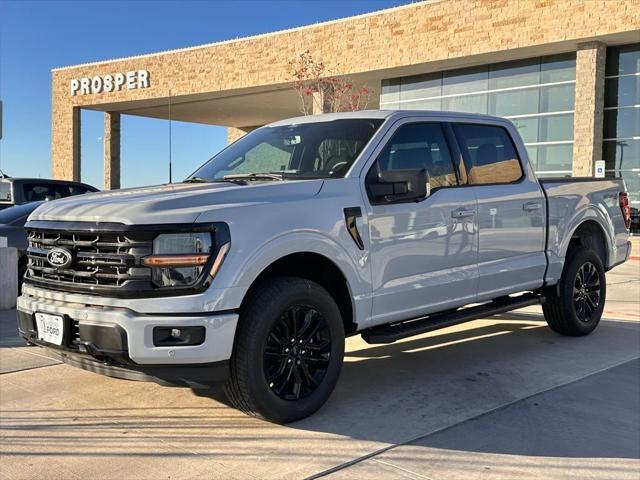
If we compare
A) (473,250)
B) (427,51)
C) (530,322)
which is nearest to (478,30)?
(427,51)

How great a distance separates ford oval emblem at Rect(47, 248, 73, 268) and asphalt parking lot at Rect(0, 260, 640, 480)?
3.34ft

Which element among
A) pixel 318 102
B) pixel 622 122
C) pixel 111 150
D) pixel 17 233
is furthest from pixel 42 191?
pixel 111 150

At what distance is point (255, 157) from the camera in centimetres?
529

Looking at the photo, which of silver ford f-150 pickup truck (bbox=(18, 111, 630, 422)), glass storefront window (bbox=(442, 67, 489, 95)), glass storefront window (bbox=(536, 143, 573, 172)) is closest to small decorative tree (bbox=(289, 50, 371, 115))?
glass storefront window (bbox=(442, 67, 489, 95))

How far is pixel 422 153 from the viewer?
17.1 feet

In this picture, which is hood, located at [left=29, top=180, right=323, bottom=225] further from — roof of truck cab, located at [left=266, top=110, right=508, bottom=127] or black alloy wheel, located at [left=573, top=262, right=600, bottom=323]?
black alloy wheel, located at [left=573, top=262, right=600, bottom=323]

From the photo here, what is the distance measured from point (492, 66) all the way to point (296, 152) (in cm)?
2060

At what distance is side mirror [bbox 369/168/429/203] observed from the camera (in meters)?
4.48

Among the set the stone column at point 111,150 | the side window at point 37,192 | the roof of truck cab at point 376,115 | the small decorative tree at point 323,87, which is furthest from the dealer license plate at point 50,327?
the stone column at point 111,150

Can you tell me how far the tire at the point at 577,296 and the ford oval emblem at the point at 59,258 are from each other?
4567mm

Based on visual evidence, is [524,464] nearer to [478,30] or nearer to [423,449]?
[423,449]

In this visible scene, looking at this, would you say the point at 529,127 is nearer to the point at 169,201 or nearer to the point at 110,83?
the point at 169,201

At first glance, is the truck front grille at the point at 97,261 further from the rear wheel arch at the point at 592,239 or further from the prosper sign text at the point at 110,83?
the prosper sign text at the point at 110,83

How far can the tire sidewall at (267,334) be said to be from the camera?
3.85 m
